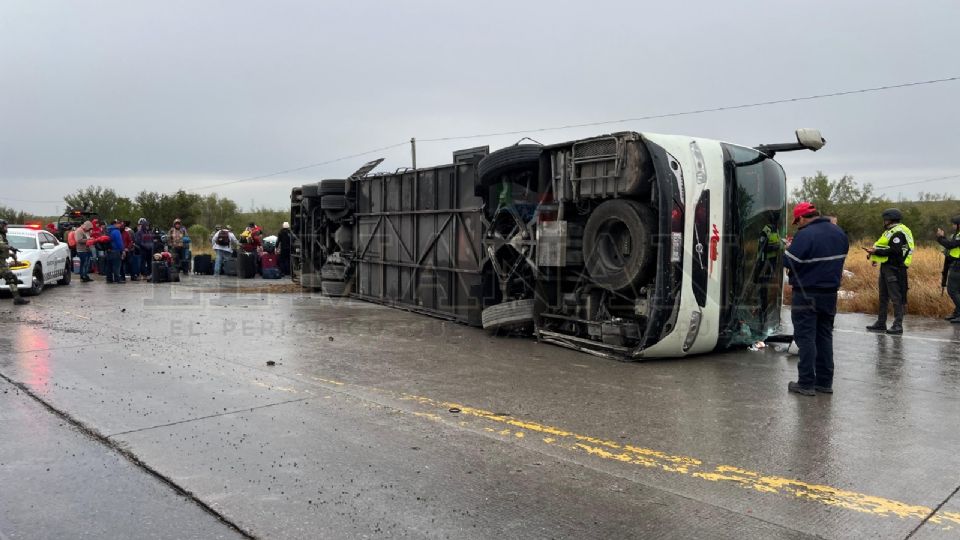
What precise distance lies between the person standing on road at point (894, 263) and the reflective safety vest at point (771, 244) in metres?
2.62

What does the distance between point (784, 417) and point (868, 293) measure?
30.8 feet

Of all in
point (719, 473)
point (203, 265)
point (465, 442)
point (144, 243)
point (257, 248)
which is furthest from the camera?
point (203, 265)

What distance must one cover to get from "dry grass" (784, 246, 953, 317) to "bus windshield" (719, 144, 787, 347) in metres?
5.43

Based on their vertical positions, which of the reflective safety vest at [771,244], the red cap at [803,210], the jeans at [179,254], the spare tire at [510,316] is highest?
the red cap at [803,210]

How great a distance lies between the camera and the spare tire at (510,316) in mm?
9289

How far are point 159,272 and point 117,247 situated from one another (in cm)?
123

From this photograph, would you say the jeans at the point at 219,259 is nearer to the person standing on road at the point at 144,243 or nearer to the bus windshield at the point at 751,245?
the person standing on road at the point at 144,243

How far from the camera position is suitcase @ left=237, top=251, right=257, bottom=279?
20.5m

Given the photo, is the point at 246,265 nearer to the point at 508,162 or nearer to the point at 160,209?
the point at 508,162

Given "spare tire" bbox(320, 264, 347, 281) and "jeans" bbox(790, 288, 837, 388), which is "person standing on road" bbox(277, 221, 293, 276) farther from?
"jeans" bbox(790, 288, 837, 388)

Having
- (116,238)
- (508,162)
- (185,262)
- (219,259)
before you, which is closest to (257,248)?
(219,259)

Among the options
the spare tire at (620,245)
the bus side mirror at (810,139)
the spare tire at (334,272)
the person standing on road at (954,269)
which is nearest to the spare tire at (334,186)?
the spare tire at (334,272)

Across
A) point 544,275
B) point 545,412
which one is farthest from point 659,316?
point 545,412

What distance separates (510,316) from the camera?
30.7 ft
